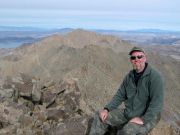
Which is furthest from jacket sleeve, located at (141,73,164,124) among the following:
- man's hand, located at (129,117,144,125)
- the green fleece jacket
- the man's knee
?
the man's knee

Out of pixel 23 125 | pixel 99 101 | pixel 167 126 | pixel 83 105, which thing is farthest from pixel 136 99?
pixel 99 101

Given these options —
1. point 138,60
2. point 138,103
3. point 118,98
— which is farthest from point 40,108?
point 138,60

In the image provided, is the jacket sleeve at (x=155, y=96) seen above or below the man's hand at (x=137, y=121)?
above

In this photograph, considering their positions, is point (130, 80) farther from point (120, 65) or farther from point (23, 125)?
point (120, 65)

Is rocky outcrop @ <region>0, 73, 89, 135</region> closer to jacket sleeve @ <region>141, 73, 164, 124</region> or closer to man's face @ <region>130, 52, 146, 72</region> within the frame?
jacket sleeve @ <region>141, 73, 164, 124</region>

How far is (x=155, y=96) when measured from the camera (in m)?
8.37

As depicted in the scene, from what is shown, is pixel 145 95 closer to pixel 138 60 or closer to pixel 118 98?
pixel 138 60

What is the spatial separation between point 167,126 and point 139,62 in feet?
8.08

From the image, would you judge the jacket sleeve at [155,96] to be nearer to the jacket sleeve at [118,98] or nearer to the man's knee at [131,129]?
the man's knee at [131,129]

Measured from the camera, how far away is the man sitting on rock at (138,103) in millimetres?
8391

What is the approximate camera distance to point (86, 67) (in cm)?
Answer: 3219

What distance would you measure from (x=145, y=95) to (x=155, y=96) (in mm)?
264

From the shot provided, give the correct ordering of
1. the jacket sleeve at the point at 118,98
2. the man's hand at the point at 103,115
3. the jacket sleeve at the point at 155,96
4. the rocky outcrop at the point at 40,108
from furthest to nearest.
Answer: the rocky outcrop at the point at 40,108
the jacket sleeve at the point at 118,98
the man's hand at the point at 103,115
the jacket sleeve at the point at 155,96

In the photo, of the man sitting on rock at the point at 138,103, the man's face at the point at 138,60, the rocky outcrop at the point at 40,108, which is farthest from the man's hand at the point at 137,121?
the rocky outcrop at the point at 40,108
